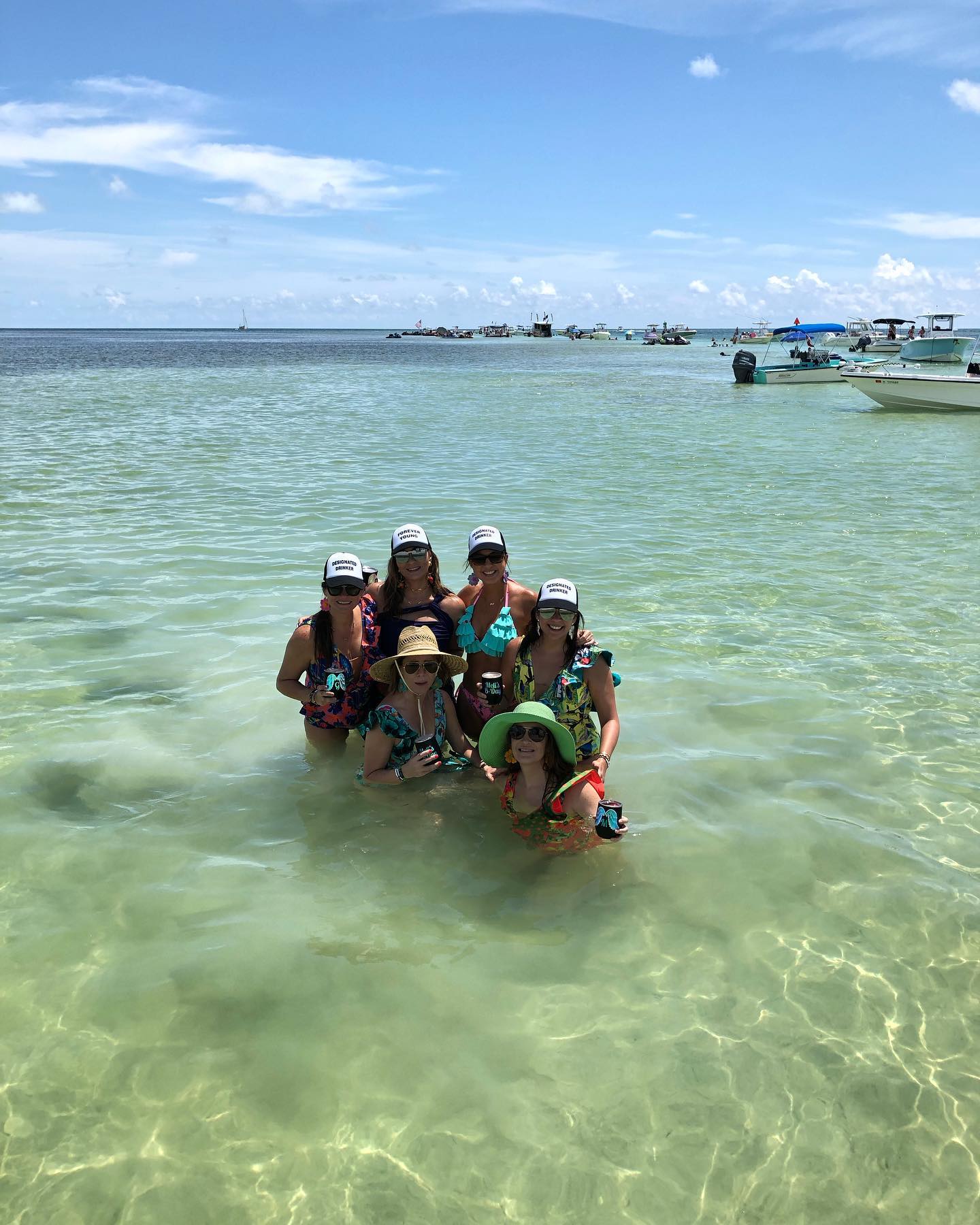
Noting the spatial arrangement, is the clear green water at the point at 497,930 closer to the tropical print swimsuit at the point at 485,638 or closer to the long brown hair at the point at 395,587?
the tropical print swimsuit at the point at 485,638

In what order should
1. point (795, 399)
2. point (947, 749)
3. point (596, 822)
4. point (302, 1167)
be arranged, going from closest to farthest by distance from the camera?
1. point (302, 1167)
2. point (596, 822)
3. point (947, 749)
4. point (795, 399)

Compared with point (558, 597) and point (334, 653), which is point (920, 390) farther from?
point (334, 653)

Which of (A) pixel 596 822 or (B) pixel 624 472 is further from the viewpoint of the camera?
(B) pixel 624 472

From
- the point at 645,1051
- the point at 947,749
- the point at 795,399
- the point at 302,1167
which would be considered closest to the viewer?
the point at 302,1167

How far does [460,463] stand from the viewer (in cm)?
1909

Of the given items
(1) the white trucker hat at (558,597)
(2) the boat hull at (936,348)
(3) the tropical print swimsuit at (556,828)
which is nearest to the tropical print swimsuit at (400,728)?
(3) the tropical print swimsuit at (556,828)

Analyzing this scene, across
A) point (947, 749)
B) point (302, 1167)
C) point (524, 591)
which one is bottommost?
point (302, 1167)

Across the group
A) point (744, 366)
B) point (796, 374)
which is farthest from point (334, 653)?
point (796, 374)

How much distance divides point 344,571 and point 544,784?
167 cm

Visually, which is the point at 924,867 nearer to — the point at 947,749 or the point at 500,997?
the point at 947,749

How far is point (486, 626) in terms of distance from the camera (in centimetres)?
558

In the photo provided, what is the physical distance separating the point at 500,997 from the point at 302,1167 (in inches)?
43.6

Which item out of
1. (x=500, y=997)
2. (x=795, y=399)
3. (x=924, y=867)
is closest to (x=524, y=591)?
(x=500, y=997)

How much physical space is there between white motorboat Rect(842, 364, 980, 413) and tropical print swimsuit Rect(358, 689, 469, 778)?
27783 mm
